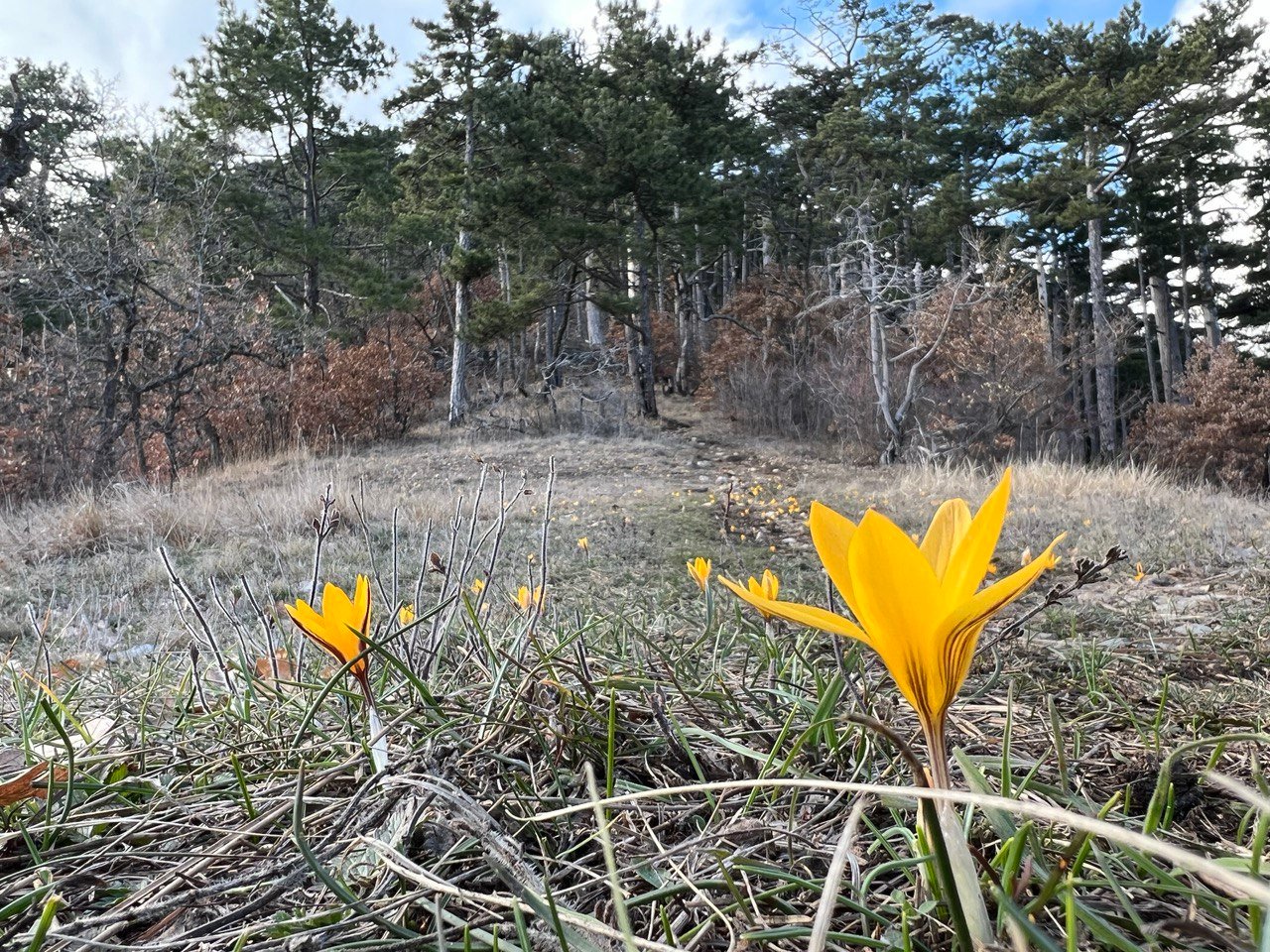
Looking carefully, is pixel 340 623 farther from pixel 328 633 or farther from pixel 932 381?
pixel 932 381

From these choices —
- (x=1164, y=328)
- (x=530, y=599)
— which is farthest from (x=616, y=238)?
(x=1164, y=328)

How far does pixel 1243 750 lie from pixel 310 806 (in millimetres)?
914

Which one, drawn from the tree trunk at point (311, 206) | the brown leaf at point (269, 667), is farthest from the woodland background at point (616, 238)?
the brown leaf at point (269, 667)

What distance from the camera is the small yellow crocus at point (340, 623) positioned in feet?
2.11

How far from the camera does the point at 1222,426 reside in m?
14.1

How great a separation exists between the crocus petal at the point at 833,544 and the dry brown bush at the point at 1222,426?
1636cm

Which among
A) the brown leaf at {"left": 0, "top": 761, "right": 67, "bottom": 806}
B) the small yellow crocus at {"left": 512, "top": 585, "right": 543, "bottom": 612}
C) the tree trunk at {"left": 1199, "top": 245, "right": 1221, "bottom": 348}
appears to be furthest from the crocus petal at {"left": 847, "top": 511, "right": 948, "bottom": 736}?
the tree trunk at {"left": 1199, "top": 245, "right": 1221, "bottom": 348}

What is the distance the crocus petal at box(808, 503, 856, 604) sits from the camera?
0.39m

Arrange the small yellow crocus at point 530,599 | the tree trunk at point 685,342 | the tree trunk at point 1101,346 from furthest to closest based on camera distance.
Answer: the tree trunk at point 685,342, the tree trunk at point 1101,346, the small yellow crocus at point 530,599

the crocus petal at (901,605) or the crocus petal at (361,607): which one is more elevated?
the crocus petal at (901,605)

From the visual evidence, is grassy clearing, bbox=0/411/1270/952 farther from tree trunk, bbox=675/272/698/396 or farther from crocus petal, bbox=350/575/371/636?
tree trunk, bbox=675/272/698/396

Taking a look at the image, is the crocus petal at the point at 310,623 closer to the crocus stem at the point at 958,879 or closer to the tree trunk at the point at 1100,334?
the crocus stem at the point at 958,879

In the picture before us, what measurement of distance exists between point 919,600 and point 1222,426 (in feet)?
57.5

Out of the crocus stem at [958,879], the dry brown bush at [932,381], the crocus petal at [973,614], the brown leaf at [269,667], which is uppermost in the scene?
the dry brown bush at [932,381]
